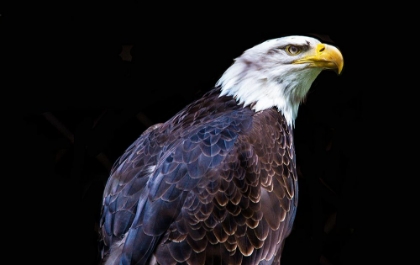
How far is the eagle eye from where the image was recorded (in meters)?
4.09

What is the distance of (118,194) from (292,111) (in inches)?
41.4

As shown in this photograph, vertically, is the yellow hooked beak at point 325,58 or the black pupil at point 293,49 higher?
the black pupil at point 293,49

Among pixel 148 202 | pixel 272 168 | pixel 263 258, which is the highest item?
pixel 148 202

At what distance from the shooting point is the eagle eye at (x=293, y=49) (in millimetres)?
4094

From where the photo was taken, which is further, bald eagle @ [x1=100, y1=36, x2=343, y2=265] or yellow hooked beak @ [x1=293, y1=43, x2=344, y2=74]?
yellow hooked beak @ [x1=293, y1=43, x2=344, y2=74]

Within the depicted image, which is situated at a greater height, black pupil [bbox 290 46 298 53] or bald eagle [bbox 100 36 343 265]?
black pupil [bbox 290 46 298 53]

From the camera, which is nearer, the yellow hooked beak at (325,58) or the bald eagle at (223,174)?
the bald eagle at (223,174)

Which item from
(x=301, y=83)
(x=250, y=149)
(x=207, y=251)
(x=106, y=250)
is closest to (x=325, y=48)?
(x=301, y=83)

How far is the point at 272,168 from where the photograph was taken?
392 centimetres

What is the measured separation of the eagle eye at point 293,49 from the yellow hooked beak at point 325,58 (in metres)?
0.05

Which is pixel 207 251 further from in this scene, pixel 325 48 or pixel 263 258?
pixel 325 48

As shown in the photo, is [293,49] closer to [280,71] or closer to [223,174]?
[280,71]

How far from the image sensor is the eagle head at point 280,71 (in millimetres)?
4066

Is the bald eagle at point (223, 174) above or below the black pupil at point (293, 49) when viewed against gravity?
below
